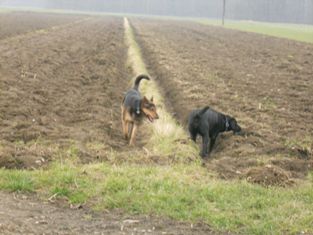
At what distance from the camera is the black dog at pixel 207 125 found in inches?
434

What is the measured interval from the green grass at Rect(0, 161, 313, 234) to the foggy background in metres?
125

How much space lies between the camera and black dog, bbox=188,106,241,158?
11.0 meters

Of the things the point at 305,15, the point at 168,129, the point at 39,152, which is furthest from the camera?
the point at 305,15

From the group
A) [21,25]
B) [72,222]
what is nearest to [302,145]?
[72,222]

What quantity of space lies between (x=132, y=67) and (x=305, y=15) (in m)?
113

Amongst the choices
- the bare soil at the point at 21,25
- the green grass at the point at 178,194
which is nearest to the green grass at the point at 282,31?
the bare soil at the point at 21,25

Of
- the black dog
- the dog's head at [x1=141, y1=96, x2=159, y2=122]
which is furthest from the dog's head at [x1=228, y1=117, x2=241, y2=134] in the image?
the dog's head at [x1=141, y1=96, x2=159, y2=122]

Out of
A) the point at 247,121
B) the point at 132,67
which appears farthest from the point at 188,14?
the point at 247,121

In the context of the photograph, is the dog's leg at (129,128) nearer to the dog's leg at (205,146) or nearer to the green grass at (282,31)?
the dog's leg at (205,146)

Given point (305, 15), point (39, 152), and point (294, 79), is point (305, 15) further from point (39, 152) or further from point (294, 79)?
point (39, 152)

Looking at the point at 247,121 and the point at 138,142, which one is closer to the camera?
the point at 138,142

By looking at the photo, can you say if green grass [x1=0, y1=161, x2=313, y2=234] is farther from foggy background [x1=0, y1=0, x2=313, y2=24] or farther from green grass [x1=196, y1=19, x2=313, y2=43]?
foggy background [x1=0, y1=0, x2=313, y2=24]

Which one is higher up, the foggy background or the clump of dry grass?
the clump of dry grass

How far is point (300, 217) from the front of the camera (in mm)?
7188
